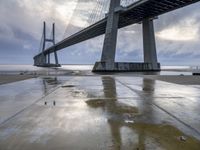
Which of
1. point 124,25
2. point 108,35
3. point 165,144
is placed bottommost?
point 165,144

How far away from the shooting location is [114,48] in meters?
37.6

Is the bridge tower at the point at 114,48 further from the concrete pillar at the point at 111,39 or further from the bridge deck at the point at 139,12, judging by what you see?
the bridge deck at the point at 139,12

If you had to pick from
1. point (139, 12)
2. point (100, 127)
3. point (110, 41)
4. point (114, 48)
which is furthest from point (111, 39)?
point (100, 127)

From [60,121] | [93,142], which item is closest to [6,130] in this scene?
[60,121]

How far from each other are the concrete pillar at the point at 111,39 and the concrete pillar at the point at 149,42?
6914 mm

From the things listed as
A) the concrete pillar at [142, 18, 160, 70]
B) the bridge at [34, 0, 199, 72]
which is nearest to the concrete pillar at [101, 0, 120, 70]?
the bridge at [34, 0, 199, 72]

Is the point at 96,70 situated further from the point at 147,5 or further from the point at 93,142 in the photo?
the point at 93,142

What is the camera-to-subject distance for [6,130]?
12.7 ft

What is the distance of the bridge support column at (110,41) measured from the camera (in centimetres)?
3703

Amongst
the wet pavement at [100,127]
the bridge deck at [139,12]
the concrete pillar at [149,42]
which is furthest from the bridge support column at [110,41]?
the wet pavement at [100,127]

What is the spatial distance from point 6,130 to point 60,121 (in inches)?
41.6

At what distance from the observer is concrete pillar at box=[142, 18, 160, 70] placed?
41.2 m

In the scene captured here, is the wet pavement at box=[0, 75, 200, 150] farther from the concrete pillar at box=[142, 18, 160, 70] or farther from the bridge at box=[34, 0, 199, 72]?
the concrete pillar at box=[142, 18, 160, 70]

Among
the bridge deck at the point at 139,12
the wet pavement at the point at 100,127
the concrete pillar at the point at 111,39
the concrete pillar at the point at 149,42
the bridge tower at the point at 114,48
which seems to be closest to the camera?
the wet pavement at the point at 100,127
